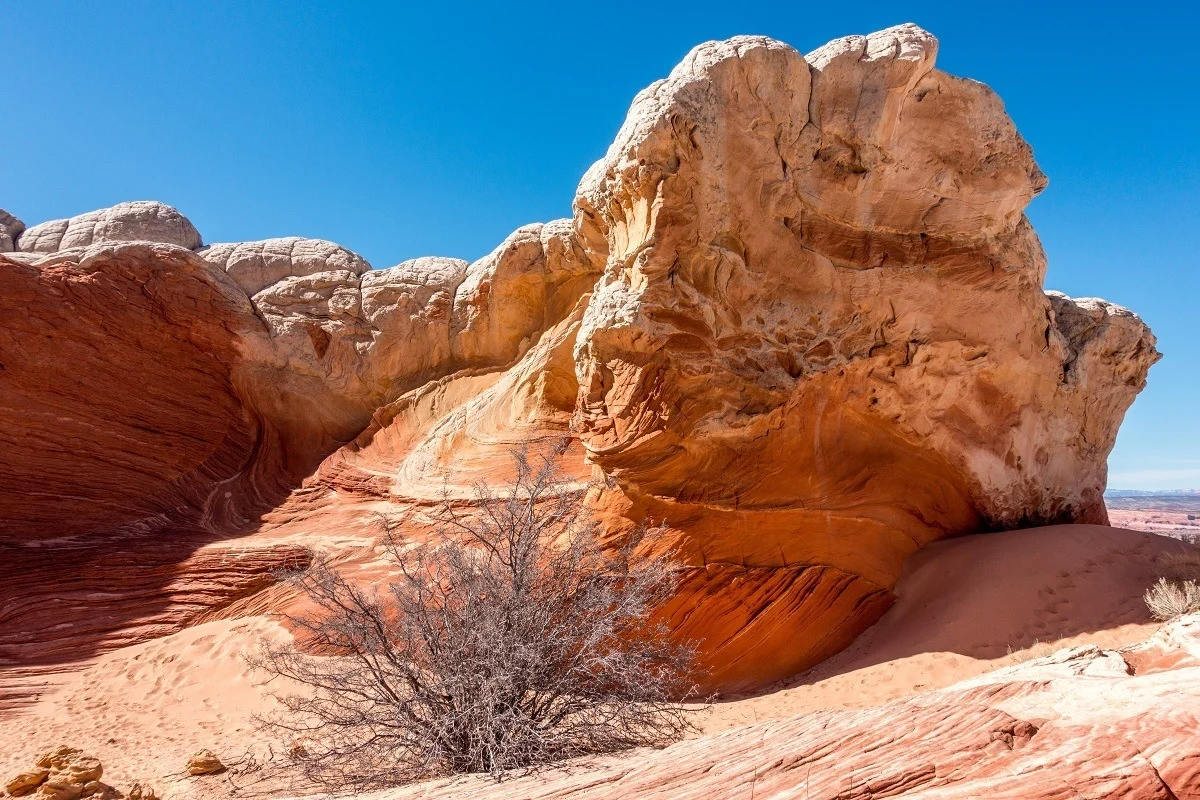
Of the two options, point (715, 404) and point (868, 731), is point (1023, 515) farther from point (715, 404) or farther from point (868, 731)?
point (868, 731)

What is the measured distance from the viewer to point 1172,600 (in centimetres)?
610

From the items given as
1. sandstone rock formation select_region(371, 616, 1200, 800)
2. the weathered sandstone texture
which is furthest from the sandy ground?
sandstone rock formation select_region(371, 616, 1200, 800)

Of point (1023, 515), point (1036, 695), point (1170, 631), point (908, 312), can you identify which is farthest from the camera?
point (1023, 515)

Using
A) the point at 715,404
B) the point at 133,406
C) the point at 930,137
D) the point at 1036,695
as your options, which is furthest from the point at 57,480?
the point at 930,137

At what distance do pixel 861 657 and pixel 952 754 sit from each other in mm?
4984

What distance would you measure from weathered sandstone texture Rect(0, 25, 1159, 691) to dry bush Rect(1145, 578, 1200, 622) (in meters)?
2.47

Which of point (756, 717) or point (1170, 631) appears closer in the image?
point (1170, 631)

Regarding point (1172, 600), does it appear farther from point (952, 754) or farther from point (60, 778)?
point (60, 778)

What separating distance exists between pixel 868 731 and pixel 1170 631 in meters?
3.11

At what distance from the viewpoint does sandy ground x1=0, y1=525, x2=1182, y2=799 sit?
6219 millimetres

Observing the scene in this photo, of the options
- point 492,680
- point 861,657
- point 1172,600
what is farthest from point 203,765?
point 1172,600

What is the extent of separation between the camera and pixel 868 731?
2830 mm

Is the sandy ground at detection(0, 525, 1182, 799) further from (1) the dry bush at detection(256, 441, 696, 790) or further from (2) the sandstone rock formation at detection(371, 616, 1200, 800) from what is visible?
(2) the sandstone rock formation at detection(371, 616, 1200, 800)

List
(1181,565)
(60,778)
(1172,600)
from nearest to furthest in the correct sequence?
1. (60,778)
2. (1172,600)
3. (1181,565)
